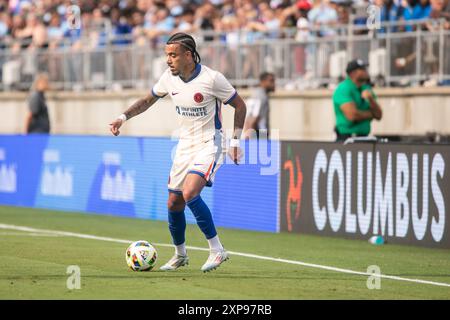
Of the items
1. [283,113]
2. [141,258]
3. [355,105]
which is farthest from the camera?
[283,113]

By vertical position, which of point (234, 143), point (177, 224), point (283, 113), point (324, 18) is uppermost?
point (324, 18)

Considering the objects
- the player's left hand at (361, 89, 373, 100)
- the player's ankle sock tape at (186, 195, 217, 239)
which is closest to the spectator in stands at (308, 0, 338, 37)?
the player's left hand at (361, 89, 373, 100)

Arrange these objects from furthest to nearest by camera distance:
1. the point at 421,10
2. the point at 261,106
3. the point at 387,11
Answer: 1. the point at 387,11
2. the point at 421,10
3. the point at 261,106

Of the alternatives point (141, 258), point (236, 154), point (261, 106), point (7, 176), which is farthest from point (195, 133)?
point (7, 176)

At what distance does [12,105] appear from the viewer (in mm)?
32094

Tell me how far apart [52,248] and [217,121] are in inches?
131

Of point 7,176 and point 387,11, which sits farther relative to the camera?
point 7,176

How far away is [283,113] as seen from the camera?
24562 millimetres

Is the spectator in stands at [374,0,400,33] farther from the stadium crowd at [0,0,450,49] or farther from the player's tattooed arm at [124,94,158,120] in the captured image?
the player's tattooed arm at [124,94,158,120]

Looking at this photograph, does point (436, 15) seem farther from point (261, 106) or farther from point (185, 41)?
point (185, 41)

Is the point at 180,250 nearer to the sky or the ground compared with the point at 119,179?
nearer to the ground

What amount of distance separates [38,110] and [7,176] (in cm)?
145
